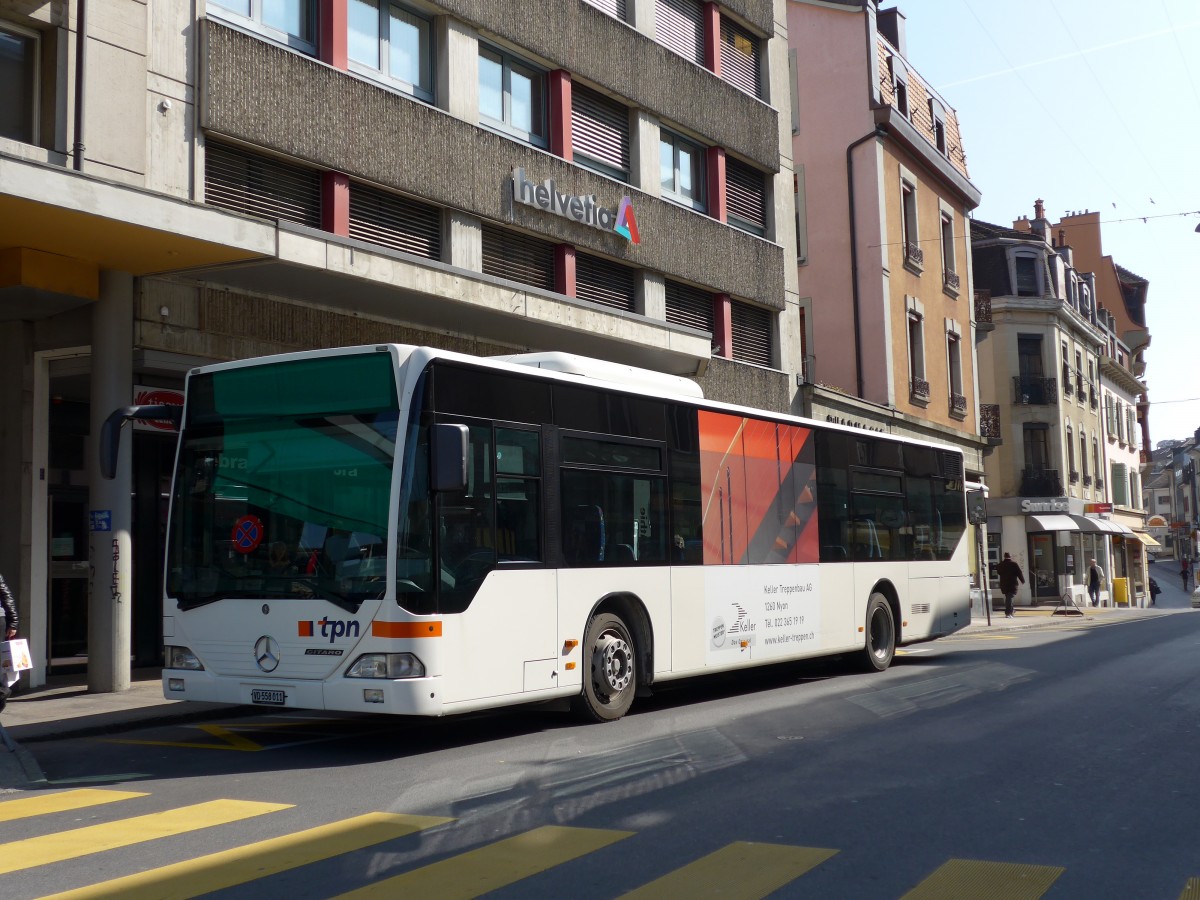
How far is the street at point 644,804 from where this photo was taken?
18.2 ft

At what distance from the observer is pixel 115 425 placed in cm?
988

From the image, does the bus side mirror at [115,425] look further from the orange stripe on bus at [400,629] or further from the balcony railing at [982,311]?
the balcony railing at [982,311]

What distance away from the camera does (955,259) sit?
3897 cm

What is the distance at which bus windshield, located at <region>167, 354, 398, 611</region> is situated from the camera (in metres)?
9.13

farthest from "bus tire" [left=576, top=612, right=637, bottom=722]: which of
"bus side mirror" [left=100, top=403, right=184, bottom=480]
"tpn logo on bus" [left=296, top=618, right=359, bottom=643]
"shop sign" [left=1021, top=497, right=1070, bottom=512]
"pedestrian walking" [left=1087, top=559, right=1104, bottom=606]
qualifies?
"shop sign" [left=1021, top=497, right=1070, bottom=512]

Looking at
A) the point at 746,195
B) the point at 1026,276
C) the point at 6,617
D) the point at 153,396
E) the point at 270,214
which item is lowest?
the point at 6,617

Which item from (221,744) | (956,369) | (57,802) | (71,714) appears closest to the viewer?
(57,802)

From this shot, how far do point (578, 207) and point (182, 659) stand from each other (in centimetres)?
1195

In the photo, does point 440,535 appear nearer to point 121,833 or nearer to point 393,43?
point 121,833

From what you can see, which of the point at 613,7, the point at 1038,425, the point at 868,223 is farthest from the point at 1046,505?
the point at 613,7

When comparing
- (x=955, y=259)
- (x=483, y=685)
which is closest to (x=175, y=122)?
(x=483, y=685)

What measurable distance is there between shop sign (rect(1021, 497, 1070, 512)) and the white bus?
40.3 meters

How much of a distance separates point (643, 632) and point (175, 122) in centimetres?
741

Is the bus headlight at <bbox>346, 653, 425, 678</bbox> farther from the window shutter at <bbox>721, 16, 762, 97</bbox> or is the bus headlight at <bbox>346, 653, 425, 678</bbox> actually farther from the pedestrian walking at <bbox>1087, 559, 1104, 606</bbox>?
the pedestrian walking at <bbox>1087, 559, 1104, 606</bbox>
